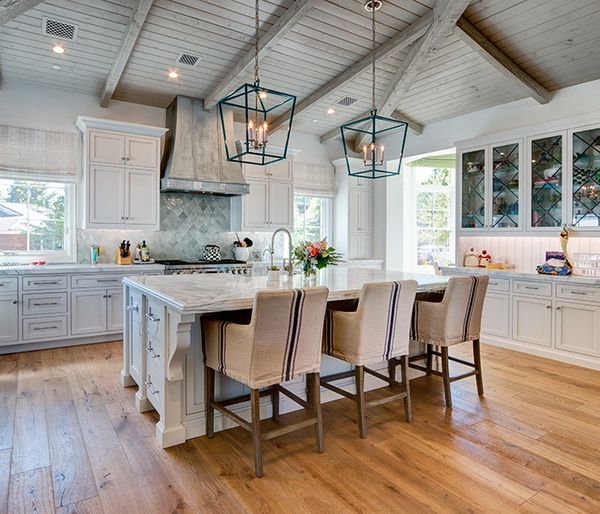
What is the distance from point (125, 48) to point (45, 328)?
3.03 m

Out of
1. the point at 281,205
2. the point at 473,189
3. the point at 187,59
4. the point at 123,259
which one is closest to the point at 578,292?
the point at 473,189

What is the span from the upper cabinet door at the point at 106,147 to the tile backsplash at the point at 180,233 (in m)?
0.86

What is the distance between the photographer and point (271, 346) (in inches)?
86.4

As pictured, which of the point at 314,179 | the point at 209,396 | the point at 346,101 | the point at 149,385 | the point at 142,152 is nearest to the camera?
the point at 209,396

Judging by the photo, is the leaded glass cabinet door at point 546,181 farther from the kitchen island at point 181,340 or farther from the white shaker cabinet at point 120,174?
the white shaker cabinet at point 120,174

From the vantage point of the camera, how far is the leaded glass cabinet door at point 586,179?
4.18 metres

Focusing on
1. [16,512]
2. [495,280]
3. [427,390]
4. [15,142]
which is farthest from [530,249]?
[15,142]

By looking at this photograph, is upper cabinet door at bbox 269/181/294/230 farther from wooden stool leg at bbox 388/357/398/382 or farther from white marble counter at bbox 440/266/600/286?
wooden stool leg at bbox 388/357/398/382

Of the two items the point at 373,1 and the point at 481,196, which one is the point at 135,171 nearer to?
the point at 373,1

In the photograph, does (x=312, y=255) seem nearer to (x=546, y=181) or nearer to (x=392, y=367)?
(x=392, y=367)

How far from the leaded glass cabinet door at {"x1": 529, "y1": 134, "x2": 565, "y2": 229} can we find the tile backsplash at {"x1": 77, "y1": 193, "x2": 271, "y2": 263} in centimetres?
398

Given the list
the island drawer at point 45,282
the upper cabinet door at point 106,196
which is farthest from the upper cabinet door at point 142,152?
the island drawer at point 45,282

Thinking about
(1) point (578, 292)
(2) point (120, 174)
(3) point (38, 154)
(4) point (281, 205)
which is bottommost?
(1) point (578, 292)

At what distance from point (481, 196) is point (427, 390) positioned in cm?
280
